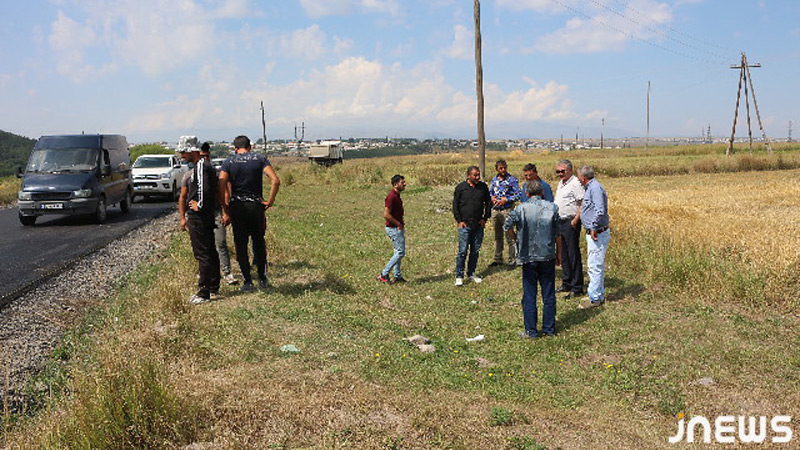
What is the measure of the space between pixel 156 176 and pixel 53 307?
52.4ft

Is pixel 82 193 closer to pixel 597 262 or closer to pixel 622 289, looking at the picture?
pixel 597 262

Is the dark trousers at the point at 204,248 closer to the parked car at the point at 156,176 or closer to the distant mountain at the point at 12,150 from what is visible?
the parked car at the point at 156,176

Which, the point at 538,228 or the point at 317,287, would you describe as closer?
the point at 538,228

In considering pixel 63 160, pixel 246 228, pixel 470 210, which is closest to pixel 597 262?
pixel 470 210

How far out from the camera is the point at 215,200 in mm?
8203

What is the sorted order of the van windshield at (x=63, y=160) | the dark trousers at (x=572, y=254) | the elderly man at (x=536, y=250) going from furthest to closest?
1. the van windshield at (x=63, y=160)
2. the dark trousers at (x=572, y=254)
3. the elderly man at (x=536, y=250)

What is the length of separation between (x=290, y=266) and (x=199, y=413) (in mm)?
6034

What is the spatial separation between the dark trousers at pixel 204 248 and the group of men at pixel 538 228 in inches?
114

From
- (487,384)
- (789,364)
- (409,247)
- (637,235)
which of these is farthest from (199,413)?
(637,235)

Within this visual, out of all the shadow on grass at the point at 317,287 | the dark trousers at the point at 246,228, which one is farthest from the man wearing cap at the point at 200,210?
the shadow on grass at the point at 317,287

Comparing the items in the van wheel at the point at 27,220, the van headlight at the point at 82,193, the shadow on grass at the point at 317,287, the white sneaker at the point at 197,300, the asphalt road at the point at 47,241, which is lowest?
the shadow on grass at the point at 317,287

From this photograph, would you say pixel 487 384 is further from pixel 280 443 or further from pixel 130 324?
pixel 130 324

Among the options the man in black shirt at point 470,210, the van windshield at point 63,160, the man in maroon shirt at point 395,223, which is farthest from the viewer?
the van windshield at point 63,160

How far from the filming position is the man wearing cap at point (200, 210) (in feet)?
25.4
